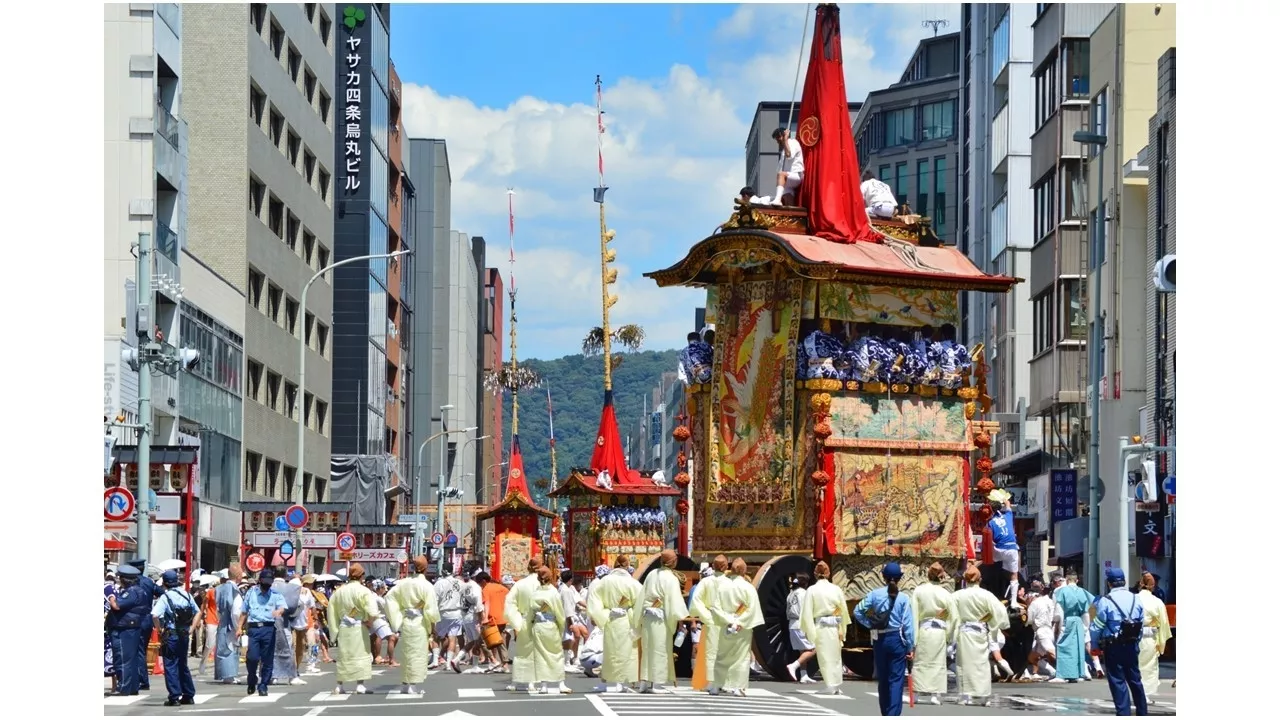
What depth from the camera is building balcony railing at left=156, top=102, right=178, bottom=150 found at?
51.2 meters

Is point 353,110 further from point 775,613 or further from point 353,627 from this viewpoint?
point 775,613

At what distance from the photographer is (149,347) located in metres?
32.8

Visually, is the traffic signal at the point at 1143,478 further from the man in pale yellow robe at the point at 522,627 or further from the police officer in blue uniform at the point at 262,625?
the police officer in blue uniform at the point at 262,625

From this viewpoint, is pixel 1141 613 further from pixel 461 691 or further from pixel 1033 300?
pixel 1033 300

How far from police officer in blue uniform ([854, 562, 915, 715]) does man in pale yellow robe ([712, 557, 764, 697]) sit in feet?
15.2

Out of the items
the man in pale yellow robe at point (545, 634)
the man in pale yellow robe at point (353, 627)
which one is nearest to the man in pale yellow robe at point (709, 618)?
the man in pale yellow robe at point (545, 634)

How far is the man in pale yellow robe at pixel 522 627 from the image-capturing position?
26688 millimetres

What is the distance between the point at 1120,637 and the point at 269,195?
49349 mm

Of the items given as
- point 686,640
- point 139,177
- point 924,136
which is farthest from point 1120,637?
point 924,136

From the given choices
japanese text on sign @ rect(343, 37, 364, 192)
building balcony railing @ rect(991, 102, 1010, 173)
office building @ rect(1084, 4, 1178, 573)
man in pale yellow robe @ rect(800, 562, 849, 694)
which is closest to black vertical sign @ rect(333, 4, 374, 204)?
japanese text on sign @ rect(343, 37, 364, 192)

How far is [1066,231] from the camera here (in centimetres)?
5728

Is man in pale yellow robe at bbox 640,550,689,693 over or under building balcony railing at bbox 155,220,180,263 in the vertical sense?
under

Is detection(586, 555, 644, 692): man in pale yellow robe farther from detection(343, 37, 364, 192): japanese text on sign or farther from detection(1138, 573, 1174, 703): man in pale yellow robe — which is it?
detection(343, 37, 364, 192): japanese text on sign

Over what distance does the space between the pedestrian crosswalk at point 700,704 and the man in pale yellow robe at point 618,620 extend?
0.57 metres
